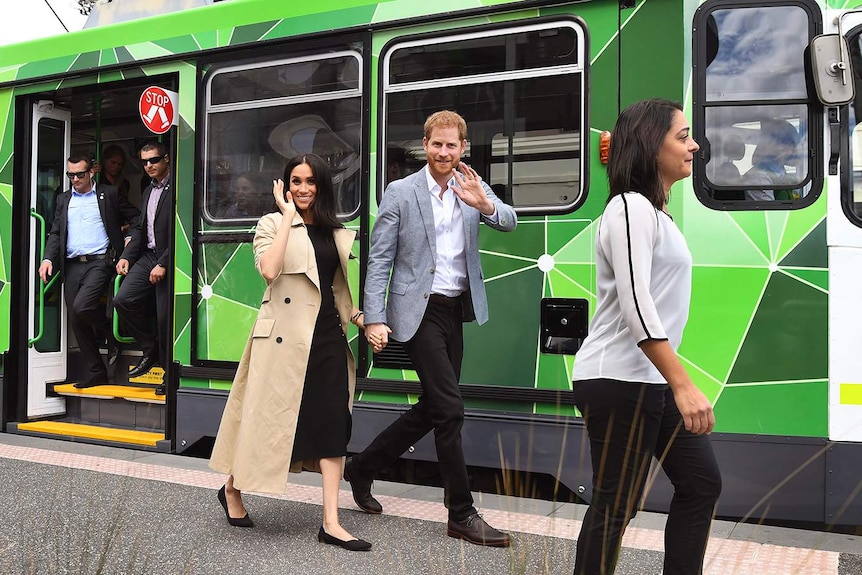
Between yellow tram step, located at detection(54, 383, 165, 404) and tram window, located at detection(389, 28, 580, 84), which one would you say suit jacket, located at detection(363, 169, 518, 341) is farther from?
yellow tram step, located at detection(54, 383, 165, 404)

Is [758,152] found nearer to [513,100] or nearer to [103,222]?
[513,100]

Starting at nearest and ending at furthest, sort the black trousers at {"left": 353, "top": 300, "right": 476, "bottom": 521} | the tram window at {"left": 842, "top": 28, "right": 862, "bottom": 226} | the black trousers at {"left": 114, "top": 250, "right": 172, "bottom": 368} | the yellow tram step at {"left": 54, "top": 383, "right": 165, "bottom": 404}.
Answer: the black trousers at {"left": 353, "top": 300, "right": 476, "bottom": 521} → the tram window at {"left": 842, "top": 28, "right": 862, "bottom": 226} → the yellow tram step at {"left": 54, "top": 383, "right": 165, "bottom": 404} → the black trousers at {"left": 114, "top": 250, "right": 172, "bottom": 368}

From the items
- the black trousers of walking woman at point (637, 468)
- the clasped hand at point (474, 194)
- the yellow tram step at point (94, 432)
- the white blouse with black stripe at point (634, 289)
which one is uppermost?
the clasped hand at point (474, 194)

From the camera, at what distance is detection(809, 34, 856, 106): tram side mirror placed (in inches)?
146

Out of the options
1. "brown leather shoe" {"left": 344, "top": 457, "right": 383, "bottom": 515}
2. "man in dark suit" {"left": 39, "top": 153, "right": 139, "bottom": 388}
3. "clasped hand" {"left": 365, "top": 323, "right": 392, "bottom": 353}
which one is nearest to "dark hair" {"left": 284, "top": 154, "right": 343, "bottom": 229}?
"clasped hand" {"left": 365, "top": 323, "right": 392, "bottom": 353}

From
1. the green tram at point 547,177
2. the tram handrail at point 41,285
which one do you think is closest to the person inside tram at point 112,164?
the tram handrail at point 41,285

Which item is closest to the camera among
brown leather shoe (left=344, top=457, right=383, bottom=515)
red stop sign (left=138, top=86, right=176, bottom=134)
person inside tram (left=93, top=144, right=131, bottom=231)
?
brown leather shoe (left=344, top=457, right=383, bottom=515)

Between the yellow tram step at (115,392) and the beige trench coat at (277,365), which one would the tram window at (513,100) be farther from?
the yellow tram step at (115,392)

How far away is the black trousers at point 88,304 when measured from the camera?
6387 mm

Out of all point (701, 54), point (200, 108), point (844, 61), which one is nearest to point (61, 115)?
point (200, 108)

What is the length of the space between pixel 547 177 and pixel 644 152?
1.78 metres

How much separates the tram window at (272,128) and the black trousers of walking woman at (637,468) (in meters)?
2.63

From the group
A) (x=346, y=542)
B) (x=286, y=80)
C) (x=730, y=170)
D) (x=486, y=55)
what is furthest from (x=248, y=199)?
(x=730, y=170)

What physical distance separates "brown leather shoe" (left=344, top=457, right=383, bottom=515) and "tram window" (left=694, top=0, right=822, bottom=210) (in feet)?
6.67
